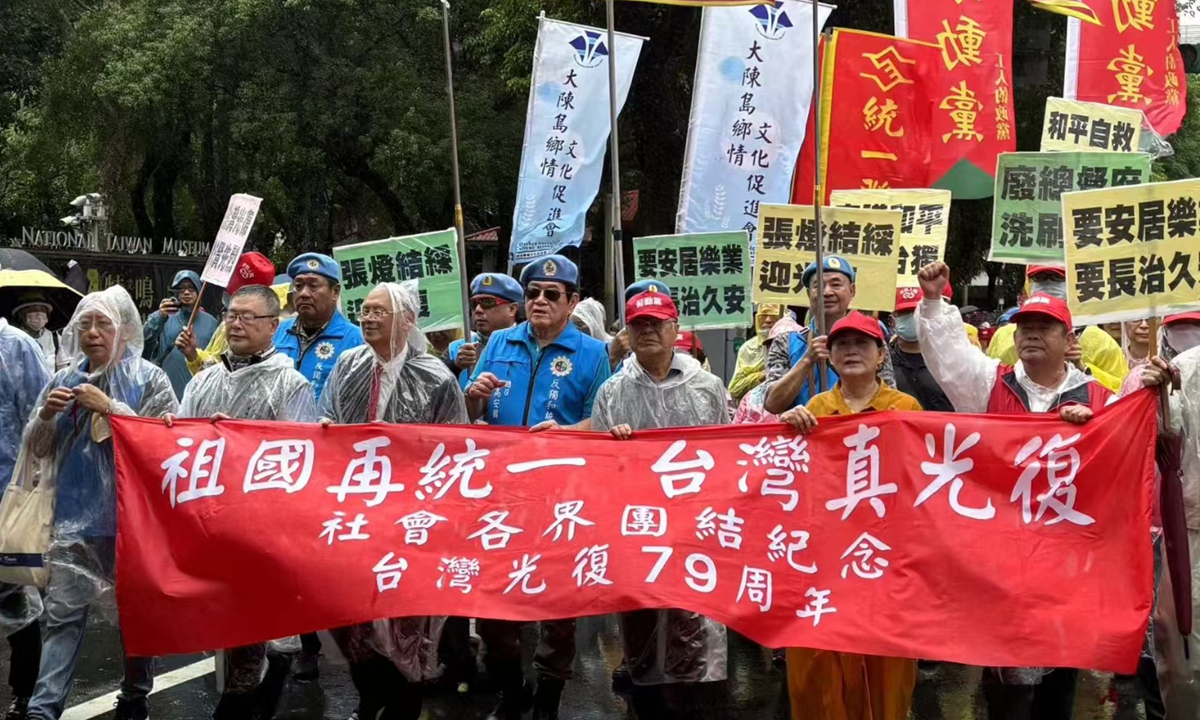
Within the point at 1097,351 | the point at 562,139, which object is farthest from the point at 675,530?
the point at 562,139

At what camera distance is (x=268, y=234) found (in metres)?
29.8

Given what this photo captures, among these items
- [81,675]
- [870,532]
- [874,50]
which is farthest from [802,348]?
[874,50]

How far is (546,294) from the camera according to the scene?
6113mm

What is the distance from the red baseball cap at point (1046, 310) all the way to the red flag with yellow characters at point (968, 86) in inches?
240

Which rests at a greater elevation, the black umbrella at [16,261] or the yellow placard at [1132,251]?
the yellow placard at [1132,251]

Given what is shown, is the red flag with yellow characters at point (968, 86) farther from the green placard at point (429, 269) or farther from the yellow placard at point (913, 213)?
the green placard at point (429, 269)

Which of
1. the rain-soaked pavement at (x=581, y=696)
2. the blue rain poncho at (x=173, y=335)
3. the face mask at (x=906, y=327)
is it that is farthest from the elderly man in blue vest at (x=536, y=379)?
the blue rain poncho at (x=173, y=335)

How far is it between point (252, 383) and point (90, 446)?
66cm

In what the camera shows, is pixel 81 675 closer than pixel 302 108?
Yes

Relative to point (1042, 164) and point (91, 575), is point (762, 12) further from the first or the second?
point (91, 575)

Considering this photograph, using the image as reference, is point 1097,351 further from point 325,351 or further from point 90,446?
point 90,446

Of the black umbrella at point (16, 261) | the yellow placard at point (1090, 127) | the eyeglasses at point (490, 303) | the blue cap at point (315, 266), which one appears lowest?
the eyeglasses at point (490, 303)

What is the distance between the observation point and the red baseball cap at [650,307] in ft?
17.5

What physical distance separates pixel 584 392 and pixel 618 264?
9.50ft
